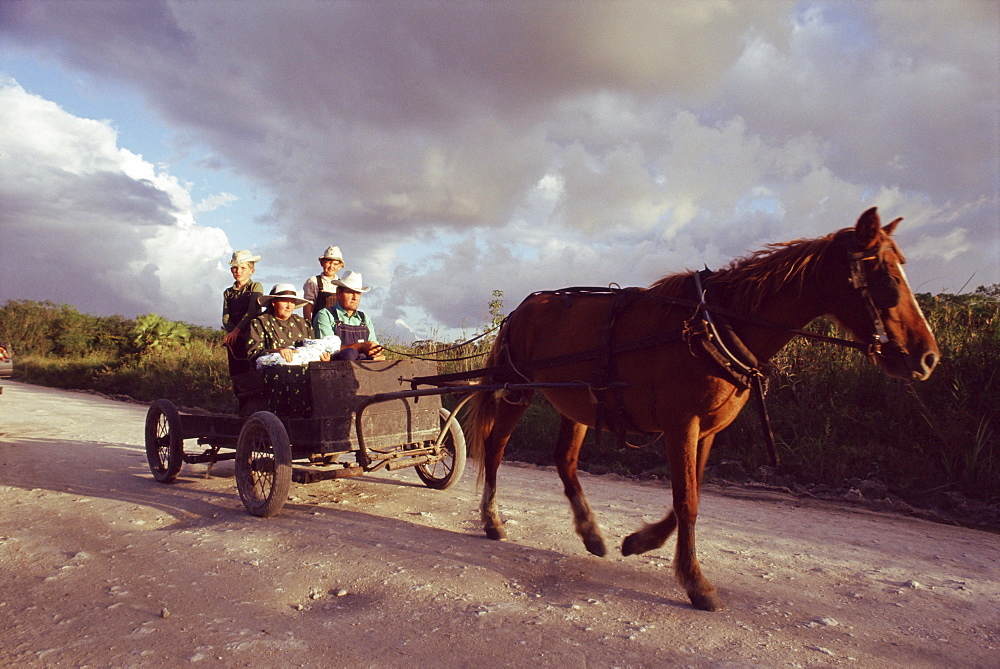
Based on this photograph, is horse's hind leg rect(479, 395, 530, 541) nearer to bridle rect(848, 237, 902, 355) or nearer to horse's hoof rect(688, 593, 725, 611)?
horse's hoof rect(688, 593, 725, 611)

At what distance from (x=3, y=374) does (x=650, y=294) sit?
19.7m

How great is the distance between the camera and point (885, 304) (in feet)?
9.66

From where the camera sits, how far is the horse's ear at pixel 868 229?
2981mm

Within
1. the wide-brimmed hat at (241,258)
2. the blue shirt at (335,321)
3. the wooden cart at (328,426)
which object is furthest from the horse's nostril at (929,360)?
the wide-brimmed hat at (241,258)

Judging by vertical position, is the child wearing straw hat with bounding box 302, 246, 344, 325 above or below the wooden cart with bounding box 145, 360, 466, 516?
above

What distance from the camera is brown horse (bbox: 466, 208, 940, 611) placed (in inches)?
118

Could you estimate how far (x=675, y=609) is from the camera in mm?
3182

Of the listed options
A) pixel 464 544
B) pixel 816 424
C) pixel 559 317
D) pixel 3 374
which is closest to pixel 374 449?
pixel 464 544

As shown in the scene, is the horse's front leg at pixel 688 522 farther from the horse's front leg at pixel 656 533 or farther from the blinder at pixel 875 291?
the blinder at pixel 875 291

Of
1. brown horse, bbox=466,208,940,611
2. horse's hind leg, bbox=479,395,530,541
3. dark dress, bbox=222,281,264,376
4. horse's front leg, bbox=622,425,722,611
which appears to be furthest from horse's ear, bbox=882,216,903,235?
dark dress, bbox=222,281,264,376

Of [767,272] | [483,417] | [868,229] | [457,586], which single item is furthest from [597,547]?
[868,229]

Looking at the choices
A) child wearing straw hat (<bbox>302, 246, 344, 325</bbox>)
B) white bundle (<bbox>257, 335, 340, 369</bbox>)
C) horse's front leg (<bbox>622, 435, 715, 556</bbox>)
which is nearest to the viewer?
horse's front leg (<bbox>622, 435, 715, 556</bbox>)

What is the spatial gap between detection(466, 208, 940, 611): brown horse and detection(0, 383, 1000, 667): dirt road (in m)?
0.44

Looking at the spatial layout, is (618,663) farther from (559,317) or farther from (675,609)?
(559,317)
